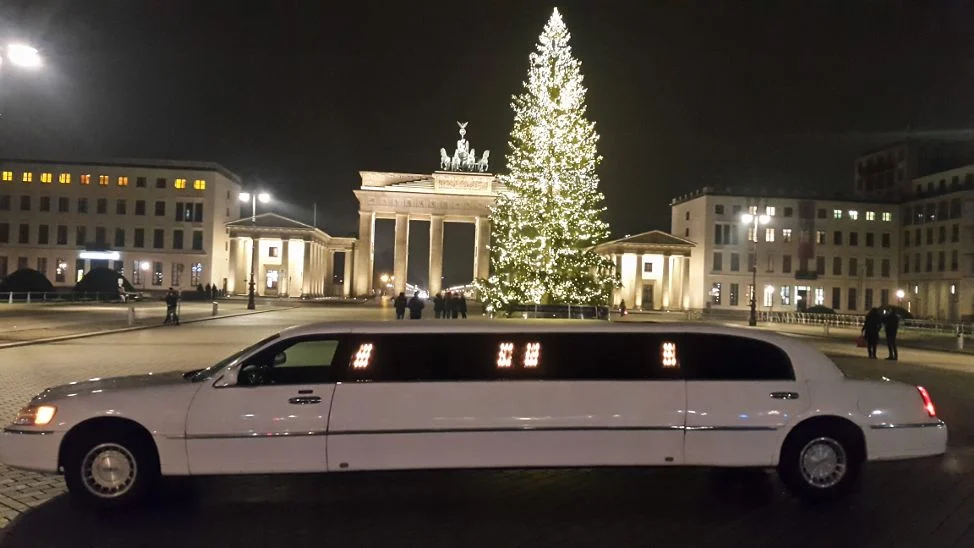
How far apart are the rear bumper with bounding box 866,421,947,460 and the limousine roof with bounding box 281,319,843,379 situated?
0.67 metres

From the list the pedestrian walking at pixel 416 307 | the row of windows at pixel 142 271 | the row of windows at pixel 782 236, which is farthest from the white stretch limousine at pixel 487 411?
the row of windows at pixel 142 271

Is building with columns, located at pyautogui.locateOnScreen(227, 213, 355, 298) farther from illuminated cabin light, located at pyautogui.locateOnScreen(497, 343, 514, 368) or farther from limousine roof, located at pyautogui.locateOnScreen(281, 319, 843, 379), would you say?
illuminated cabin light, located at pyautogui.locateOnScreen(497, 343, 514, 368)

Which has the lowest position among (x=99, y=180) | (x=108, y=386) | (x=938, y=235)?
(x=108, y=386)

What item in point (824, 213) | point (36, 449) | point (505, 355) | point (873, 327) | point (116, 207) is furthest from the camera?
point (116, 207)

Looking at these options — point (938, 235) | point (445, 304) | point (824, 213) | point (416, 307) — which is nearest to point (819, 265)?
point (824, 213)

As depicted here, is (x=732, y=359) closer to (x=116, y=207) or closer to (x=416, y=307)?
(x=416, y=307)

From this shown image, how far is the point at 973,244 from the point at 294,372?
3485 inches

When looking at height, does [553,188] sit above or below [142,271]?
above

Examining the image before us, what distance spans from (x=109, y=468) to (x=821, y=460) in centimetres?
661

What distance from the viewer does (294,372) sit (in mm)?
8430

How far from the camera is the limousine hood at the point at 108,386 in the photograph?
740 cm

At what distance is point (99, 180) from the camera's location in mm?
96500

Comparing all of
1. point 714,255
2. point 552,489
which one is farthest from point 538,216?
point 714,255

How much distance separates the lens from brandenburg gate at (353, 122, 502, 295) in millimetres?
101562
